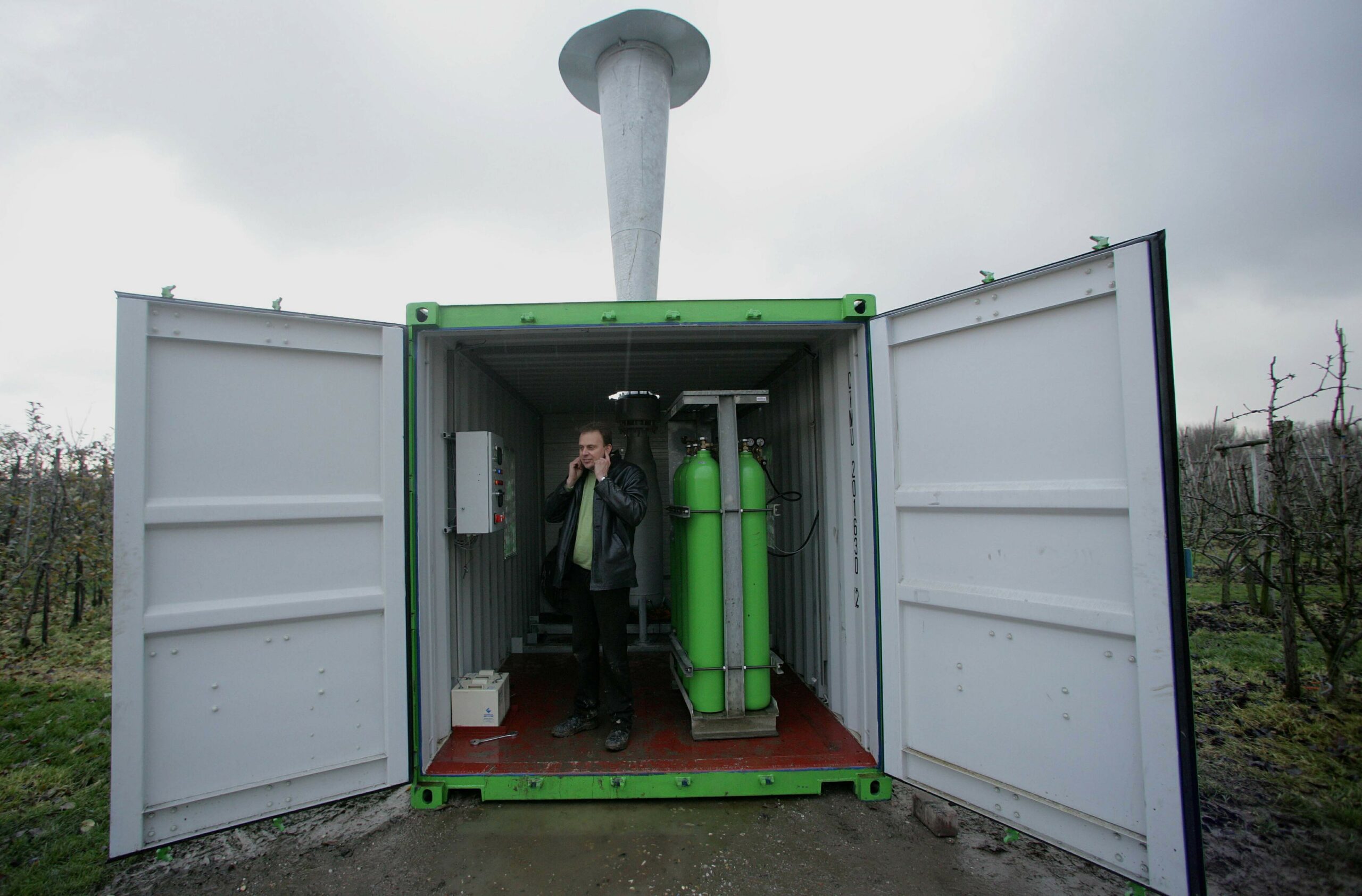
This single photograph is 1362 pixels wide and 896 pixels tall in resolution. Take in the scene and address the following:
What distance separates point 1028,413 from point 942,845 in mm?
2103

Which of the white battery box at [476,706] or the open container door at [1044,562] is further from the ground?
the open container door at [1044,562]

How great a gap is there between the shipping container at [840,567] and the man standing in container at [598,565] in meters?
0.24

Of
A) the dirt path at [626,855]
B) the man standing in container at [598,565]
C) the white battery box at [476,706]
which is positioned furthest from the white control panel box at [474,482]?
the dirt path at [626,855]

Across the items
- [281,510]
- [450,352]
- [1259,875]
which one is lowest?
[1259,875]

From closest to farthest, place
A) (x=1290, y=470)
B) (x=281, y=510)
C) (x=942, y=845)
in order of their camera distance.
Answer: (x=281, y=510), (x=942, y=845), (x=1290, y=470)

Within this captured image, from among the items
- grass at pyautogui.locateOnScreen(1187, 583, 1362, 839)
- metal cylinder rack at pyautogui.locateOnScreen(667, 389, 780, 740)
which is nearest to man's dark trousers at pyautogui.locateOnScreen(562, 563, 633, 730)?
metal cylinder rack at pyautogui.locateOnScreen(667, 389, 780, 740)

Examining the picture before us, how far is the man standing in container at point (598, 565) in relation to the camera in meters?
3.39

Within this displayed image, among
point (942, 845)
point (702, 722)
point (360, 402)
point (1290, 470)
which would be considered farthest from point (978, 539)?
point (1290, 470)

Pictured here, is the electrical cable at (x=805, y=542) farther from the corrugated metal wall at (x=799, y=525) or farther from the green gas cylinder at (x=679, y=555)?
the green gas cylinder at (x=679, y=555)

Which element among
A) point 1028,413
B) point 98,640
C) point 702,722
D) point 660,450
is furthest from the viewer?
point 660,450

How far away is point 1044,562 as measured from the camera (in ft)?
7.92

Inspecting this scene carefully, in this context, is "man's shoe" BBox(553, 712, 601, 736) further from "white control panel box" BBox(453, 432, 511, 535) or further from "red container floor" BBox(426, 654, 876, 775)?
"white control panel box" BBox(453, 432, 511, 535)

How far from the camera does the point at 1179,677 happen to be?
2051 mm

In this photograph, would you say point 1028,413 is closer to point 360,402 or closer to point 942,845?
point 942,845
